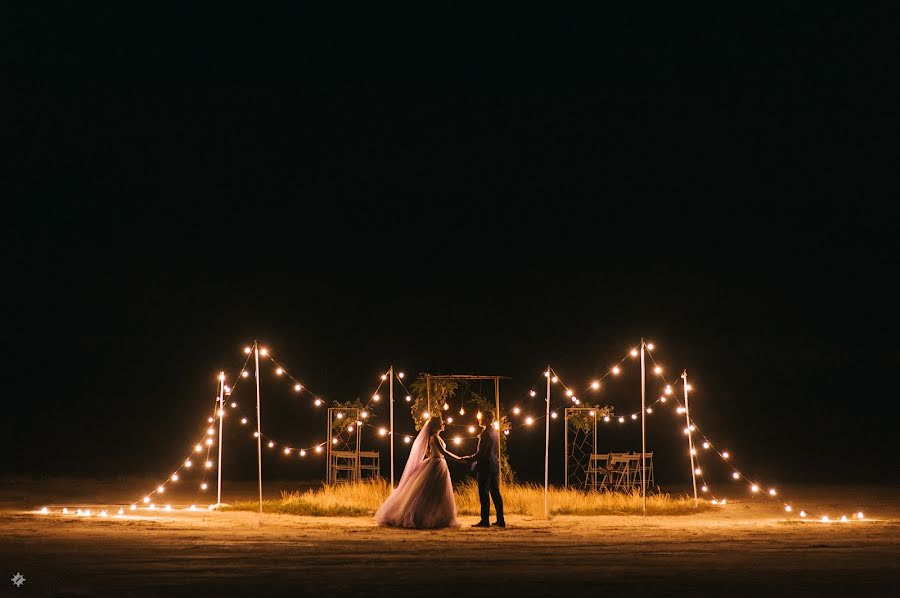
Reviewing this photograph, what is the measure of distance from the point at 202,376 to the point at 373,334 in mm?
6596

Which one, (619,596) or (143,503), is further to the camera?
(143,503)

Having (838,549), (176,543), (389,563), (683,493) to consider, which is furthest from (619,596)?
(683,493)

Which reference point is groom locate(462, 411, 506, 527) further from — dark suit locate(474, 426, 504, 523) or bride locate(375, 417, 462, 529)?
bride locate(375, 417, 462, 529)

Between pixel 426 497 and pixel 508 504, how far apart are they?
3.34 m

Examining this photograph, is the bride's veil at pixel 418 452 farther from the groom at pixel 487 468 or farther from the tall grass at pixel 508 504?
the tall grass at pixel 508 504

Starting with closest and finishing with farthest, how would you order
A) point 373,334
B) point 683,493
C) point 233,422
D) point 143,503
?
point 143,503
point 683,493
point 233,422
point 373,334

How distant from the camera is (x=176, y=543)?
37.5 feet

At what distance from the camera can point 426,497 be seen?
44.5 ft

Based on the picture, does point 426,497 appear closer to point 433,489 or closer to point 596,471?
point 433,489

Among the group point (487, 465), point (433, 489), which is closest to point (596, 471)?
point (487, 465)

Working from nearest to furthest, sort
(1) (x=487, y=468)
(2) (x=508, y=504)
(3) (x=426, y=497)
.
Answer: (3) (x=426, y=497) < (1) (x=487, y=468) < (2) (x=508, y=504)

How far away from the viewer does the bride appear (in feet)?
44.2

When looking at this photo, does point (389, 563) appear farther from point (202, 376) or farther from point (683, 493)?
point (202, 376)

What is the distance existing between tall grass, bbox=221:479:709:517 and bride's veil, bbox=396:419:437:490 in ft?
6.62
